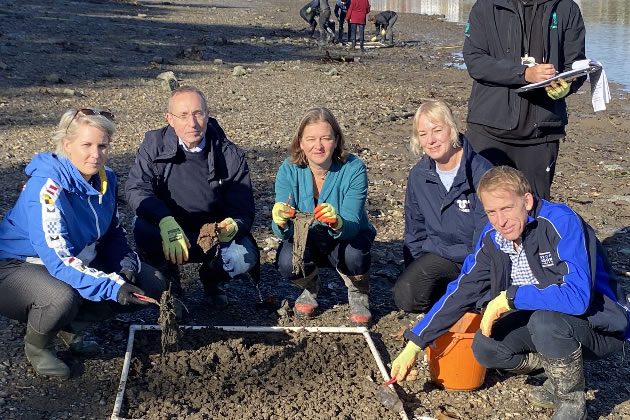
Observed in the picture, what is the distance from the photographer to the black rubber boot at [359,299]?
16.2 ft

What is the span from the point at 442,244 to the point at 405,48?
20.5 meters

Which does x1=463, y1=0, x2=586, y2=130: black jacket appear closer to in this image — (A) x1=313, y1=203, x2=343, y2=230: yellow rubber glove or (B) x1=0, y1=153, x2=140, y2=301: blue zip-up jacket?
(A) x1=313, y1=203, x2=343, y2=230: yellow rubber glove

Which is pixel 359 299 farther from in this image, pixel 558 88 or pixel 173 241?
pixel 558 88

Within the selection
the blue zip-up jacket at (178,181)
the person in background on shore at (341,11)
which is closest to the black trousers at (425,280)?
the blue zip-up jacket at (178,181)

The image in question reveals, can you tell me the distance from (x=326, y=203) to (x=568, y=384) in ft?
5.70

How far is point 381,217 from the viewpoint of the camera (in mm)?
7008

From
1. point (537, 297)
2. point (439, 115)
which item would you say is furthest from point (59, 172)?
point (537, 297)

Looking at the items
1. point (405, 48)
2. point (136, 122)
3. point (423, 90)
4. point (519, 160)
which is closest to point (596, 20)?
point (405, 48)

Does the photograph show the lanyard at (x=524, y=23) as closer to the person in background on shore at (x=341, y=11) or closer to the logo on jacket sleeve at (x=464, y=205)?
the logo on jacket sleeve at (x=464, y=205)

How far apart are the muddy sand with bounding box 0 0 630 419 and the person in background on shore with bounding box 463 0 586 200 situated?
Answer: 51.9 inches

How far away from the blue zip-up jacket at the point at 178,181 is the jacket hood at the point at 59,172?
2.28ft

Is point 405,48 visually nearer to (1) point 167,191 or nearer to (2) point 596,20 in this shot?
(2) point 596,20

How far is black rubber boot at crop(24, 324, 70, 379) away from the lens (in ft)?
13.0

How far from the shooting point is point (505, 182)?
11.9 feet
